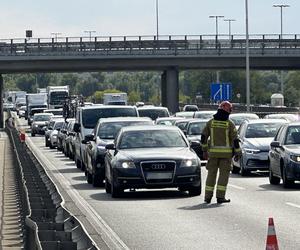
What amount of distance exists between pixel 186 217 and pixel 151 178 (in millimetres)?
4185

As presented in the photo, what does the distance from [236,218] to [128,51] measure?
6290 cm

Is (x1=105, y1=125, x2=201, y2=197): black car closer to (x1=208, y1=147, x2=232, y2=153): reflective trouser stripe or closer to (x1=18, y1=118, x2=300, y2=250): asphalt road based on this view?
(x1=18, y1=118, x2=300, y2=250): asphalt road

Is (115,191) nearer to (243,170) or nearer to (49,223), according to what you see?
(243,170)

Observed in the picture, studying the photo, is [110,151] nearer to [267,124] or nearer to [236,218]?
[236,218]

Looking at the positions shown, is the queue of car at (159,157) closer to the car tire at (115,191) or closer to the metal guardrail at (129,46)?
the car tire at (115,191)

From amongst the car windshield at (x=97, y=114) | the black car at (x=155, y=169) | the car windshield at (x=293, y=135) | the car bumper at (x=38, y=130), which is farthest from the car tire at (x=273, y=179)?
the car bumper at (x=38, y=130)

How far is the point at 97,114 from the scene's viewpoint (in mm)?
34906

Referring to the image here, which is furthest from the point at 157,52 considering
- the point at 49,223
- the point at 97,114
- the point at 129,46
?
the point at 49,223

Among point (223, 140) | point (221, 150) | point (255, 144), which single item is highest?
point (223, 140)

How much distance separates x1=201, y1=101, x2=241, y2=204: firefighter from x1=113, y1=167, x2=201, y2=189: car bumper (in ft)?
5.51

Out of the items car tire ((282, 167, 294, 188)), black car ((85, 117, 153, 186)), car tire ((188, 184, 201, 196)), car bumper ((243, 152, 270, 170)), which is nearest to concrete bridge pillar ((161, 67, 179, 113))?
car bumper ((243, 152, 270, 170))

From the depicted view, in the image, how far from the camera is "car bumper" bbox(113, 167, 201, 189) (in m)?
23.0

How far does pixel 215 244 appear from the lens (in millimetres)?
14977

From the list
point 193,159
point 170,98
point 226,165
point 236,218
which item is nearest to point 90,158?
point 193,159
